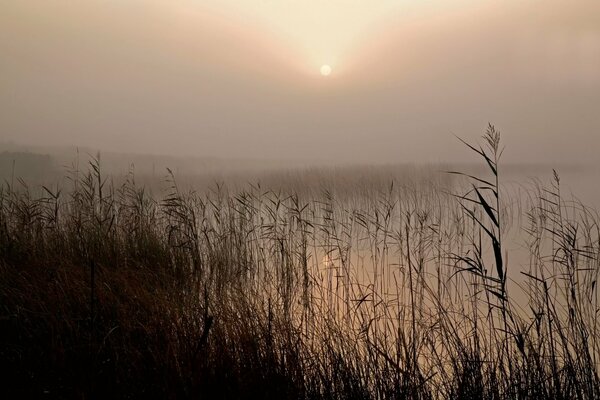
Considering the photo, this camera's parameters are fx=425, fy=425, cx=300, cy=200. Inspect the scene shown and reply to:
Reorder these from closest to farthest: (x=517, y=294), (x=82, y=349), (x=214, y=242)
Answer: (x=82, y=349) < (x=517, y=294) < (x=214, y=242)

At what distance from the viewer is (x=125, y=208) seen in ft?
19.1

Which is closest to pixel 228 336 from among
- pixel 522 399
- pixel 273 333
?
pixel 273 333

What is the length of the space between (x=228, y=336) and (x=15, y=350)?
1.26 m

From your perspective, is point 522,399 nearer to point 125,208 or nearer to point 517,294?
point 517,294

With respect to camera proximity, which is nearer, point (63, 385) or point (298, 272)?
point (63, 385)

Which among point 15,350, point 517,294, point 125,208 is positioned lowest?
point 517,294

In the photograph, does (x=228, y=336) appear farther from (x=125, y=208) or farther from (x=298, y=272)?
(x=125, y=208)

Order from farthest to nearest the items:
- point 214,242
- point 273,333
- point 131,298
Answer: point 214,242
point 131,298
point 273,333

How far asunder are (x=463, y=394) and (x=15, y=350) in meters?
2.52

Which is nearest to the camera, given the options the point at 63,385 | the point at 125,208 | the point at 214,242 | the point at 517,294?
the point at 63,385

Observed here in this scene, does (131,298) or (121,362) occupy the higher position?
(131,298)

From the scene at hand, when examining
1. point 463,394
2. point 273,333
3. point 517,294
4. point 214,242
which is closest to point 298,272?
point 214,242

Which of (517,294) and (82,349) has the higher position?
(82,349)

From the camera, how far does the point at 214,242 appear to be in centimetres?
536
